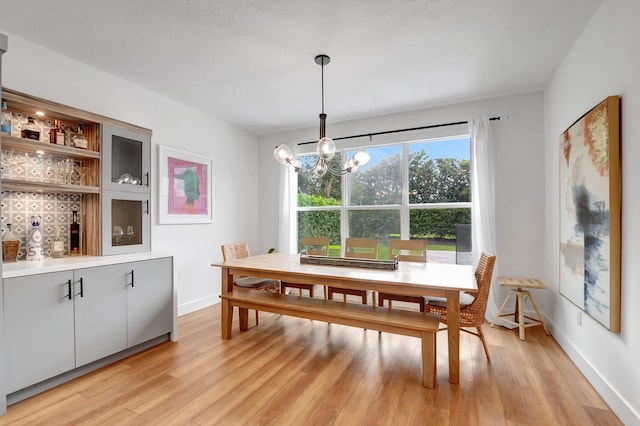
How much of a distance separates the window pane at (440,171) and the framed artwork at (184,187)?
2.83m

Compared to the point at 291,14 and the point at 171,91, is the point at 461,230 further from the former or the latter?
the point at 171,91

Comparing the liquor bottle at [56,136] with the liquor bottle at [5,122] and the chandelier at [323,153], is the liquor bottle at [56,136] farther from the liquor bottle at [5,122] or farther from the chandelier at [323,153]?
the chandelier at [323,153]

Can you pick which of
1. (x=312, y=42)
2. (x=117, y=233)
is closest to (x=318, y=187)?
(x=312, y=42)

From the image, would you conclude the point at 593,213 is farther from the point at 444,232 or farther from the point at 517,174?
the point at 444,232

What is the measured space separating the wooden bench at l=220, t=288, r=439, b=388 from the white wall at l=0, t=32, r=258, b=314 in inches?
42.9

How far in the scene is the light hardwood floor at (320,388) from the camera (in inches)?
72.4

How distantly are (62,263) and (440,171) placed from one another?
13.3 ft

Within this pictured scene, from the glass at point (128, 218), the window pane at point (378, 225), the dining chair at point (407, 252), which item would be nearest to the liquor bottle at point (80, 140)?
the glass at point (128, 218)

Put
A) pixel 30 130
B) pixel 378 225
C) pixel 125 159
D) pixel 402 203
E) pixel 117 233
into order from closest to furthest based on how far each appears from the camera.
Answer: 1. pixel 30 130
2. pixel 117 233
3. pixel 125 159
4. pixel 402 203
5. pixel 378 225

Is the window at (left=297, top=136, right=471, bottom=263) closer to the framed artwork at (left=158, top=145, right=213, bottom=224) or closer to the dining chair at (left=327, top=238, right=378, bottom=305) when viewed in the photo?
the dining chair at (left=327, top=238, right=378, bottom=305)

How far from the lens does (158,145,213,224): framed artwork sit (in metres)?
3.60

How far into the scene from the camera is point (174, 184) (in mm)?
3760

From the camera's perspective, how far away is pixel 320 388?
7.07 feet

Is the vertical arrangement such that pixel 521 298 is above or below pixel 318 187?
below
